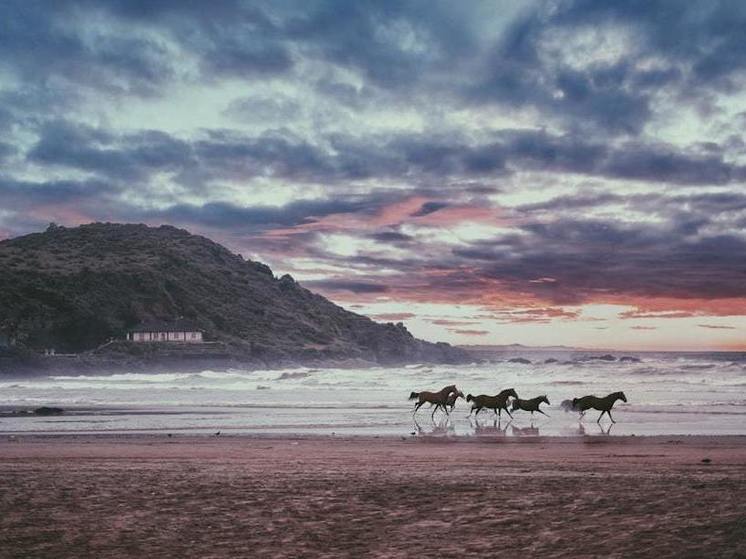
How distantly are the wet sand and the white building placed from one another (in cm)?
13591

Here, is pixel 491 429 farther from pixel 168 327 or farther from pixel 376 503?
pixel 168 327

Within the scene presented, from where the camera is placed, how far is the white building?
14775 centimetres

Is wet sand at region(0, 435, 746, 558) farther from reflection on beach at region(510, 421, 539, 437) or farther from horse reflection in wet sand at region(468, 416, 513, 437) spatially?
horse reflection in wet sand at region(468, 416, 513, 437)

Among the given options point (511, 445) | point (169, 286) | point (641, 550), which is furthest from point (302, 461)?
point (169, 286)

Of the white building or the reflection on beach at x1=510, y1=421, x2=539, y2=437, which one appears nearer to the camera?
the reflection on beach at x1=510, y1=421, x2=539, y2=437

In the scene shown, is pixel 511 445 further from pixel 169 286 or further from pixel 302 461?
pixel 169 286

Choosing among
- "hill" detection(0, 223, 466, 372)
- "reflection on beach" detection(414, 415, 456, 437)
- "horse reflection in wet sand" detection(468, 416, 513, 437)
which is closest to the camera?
"reflection on beach" detection(414, 415, 456, 437)

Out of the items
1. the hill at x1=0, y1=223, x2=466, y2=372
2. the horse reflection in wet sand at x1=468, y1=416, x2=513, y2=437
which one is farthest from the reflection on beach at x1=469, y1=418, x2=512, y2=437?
the hill at x1=0, y1=223, x2=466, y2=372

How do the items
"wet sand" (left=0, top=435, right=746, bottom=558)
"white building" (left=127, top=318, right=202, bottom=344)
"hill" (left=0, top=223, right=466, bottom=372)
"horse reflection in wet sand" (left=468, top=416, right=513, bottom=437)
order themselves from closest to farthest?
"wet sand" (left=0, top=435, right=746, bottom=558), "horse reflection in wet sand" (left=468, top=416, right=513, bottom=437), "white building" (left=127, top=318, right=202, bottom=344), "hill" (left=0, top=223, right=466, bottom=372)

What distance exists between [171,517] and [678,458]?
10688 millimetres

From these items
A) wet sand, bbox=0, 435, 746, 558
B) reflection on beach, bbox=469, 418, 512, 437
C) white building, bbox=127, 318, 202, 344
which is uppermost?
white building, bbox=127, 318, 202, 344

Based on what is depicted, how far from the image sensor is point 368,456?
1582 cm

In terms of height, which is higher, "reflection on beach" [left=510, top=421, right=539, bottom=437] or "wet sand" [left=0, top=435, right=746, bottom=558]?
"wet sand" [left=0, top=435, right=746, bottom=558]

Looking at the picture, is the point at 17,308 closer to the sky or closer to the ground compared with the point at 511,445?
closer to the sky
